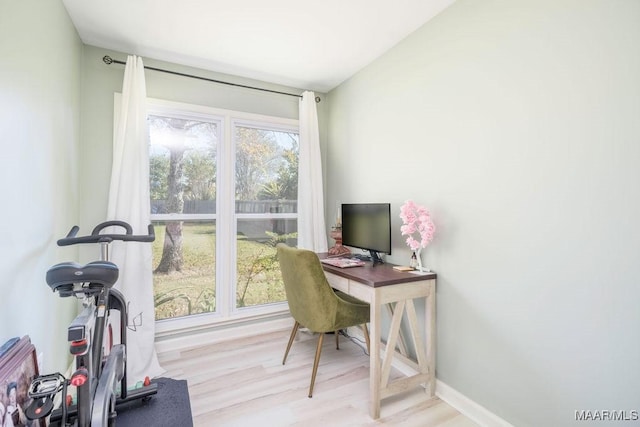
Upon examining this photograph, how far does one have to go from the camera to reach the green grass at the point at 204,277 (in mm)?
2725

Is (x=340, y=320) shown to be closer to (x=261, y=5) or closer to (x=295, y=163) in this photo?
(x=295, y=163)

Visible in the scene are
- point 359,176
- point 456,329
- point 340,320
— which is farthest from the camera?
point 359,176

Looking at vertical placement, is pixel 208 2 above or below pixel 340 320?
above

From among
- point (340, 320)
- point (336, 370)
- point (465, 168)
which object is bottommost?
point (336, 370)

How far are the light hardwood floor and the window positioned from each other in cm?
46

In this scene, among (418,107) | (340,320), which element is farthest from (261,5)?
(340,320)

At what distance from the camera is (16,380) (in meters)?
1.14

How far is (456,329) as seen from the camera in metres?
1.90

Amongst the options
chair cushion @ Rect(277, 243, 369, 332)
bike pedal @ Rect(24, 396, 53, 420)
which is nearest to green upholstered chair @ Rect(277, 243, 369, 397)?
chair cushion @ Rect(277, 243, 369, 332)

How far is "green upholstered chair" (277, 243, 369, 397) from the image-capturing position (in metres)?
1.97

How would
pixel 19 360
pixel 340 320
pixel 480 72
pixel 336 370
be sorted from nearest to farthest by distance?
pixel 19 360, pixel 480 72, pixel 340 320, pixel 336 370

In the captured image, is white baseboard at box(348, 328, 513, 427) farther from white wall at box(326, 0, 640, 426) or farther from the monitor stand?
the monitor stand

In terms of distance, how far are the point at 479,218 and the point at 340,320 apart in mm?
1115

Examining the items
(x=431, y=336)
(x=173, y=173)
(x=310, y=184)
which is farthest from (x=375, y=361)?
(x=173, y=173)
